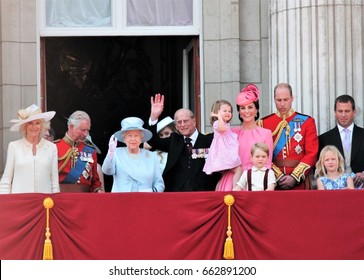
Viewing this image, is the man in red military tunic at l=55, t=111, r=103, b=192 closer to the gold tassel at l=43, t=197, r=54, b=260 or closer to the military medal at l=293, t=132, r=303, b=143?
the gold tassel at l=43, t=197, r=54, b=260

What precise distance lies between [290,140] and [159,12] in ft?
10.2

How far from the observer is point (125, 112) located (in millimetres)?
20188

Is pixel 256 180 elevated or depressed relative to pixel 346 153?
depressed

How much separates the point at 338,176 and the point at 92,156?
2.88 meters

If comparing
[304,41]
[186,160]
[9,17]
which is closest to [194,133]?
[186,160]

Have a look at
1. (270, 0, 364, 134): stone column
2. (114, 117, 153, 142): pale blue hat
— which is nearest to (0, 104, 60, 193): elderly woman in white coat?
(114, 117, 153, 142): pale blue hat

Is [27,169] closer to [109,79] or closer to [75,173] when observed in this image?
[75,173]

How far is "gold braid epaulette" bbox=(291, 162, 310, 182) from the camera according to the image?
15414 mm

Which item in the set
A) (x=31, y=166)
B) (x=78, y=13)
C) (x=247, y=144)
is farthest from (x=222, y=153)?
(x=78, y=13)

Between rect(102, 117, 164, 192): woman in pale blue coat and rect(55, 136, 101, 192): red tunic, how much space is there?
2.32 feet

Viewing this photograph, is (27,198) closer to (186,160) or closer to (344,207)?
(186,160)

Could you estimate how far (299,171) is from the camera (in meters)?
15.4

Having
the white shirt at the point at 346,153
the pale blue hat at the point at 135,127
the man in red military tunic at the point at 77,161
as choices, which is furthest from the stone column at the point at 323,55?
the man in red military tunic at the point at 77,161

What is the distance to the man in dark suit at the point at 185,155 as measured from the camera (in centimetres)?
1539
